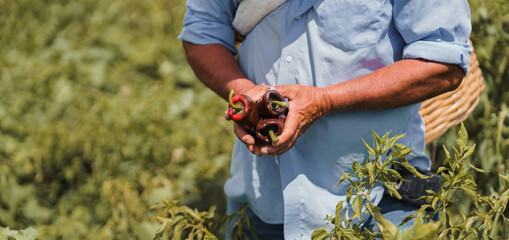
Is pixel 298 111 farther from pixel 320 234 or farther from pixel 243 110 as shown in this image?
pixel 320 234

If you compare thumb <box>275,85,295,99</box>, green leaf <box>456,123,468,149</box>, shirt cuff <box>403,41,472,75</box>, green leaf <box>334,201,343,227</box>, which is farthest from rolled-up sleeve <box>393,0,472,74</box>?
green leaf <box>334,201,343,227</box>

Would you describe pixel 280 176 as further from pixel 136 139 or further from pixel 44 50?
pixel 44 50

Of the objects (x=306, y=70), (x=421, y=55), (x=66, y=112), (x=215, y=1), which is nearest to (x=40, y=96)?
(x=66, y=112)

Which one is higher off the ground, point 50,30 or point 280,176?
point 280,176

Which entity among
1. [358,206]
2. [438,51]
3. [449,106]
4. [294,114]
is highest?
[438,51]

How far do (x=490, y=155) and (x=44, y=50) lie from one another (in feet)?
9.83

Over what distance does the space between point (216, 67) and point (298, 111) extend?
1.08ft

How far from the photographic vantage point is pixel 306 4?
133 centimetres

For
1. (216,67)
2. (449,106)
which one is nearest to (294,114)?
(216,67)

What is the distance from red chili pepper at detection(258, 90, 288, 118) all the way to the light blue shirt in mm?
142

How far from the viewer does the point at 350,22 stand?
1299 mm

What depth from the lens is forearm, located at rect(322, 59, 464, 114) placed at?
1272mm

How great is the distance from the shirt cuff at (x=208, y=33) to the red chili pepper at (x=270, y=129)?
381mm

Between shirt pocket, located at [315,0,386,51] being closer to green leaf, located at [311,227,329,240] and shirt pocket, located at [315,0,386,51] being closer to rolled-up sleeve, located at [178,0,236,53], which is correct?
rolled-up sleeve, located at [178,0,236,53]
